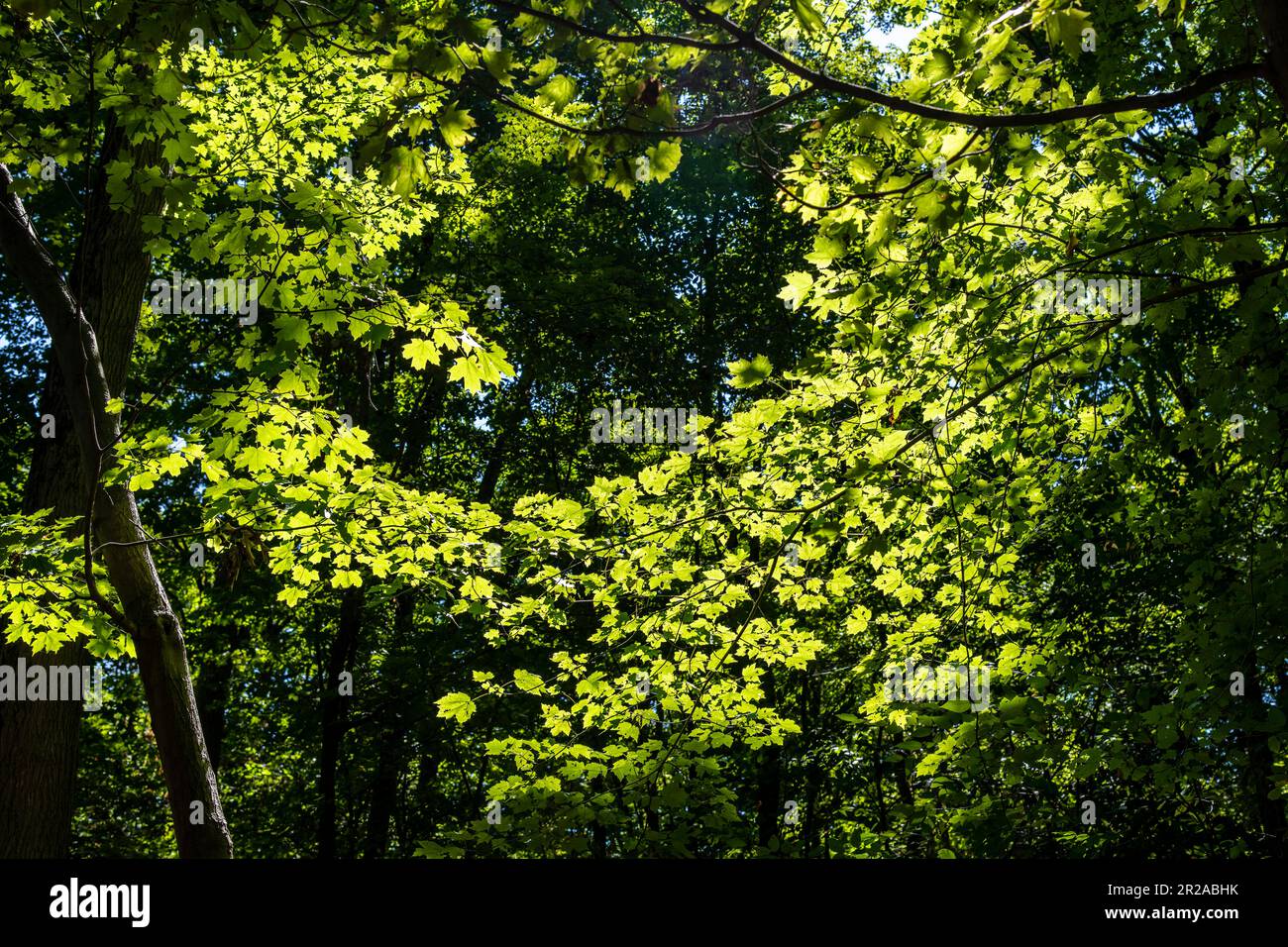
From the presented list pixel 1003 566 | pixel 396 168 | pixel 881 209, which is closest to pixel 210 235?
pixel 396 168

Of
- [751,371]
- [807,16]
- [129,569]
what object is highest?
[807,16]

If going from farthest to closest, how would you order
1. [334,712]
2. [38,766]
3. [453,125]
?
1. [334,712]
2. [38,766]
3. [453,125]

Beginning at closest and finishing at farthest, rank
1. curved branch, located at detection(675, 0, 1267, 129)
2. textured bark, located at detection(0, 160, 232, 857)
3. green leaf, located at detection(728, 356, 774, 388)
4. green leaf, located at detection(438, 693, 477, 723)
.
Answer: curved branch, located at detection(675, 0, 1267, 129) < green leaf, located at detection(728, 356, 774, 388) < textured bark, located at detection(0, 160, 232, 857) < green leaf, located at detection(438, 693, 477, 723)

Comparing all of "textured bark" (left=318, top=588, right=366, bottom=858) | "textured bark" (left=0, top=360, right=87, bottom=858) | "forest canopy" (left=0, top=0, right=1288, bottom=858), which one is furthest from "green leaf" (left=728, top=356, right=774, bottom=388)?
"textured bark" (left=318, top=588, right=366, bottom=858)

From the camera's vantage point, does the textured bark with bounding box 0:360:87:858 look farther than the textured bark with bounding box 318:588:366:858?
No

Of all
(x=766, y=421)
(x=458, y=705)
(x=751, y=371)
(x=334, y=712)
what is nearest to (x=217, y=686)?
(x=334, y=712)

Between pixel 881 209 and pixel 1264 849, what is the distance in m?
4.79

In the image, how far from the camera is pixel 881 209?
3.58 m

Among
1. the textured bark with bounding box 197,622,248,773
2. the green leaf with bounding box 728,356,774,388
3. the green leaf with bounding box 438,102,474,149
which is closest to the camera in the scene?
the green leaf with bounding box 438,102,474,149

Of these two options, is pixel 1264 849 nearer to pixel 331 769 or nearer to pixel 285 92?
pixel 285 92

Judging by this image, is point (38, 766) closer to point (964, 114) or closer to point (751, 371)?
point (751, 371)

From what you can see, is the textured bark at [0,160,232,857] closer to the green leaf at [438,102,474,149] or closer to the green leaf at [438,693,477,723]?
the green leaf at [438,693,477,723]

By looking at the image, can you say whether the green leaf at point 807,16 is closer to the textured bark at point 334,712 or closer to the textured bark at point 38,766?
the textured bark at point 38,766

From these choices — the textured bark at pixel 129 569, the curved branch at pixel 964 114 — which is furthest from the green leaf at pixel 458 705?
the curved branch at pixel 964 114
